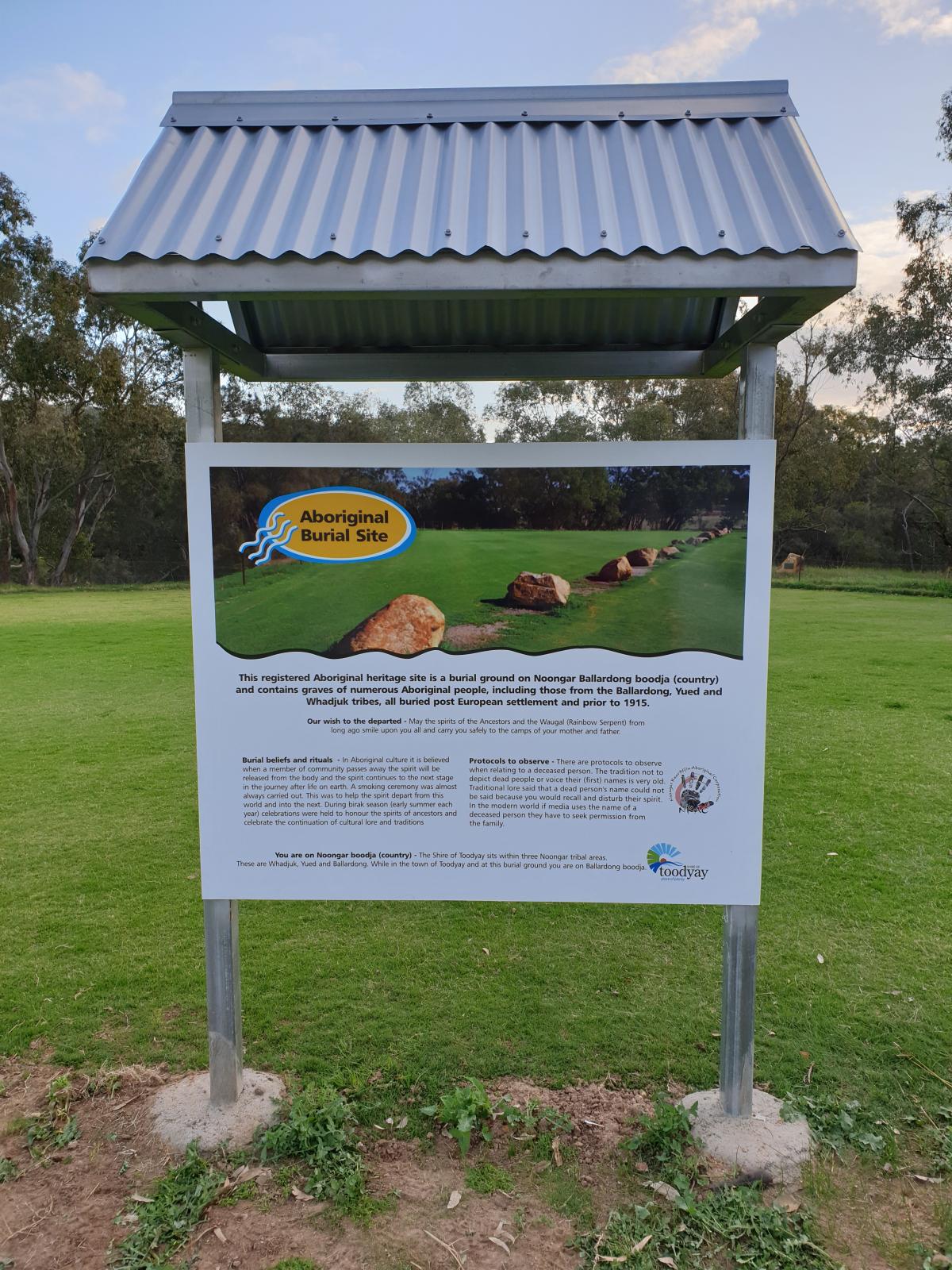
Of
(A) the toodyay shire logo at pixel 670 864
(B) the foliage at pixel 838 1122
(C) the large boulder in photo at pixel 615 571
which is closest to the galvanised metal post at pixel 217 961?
(C) the large boulder in photo at pixel 615 571

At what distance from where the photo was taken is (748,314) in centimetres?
260

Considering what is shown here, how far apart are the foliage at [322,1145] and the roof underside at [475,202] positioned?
8.63 feet

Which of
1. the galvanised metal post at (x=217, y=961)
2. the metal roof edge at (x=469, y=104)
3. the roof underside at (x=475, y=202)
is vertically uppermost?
the metal roof edge at (x=469, y=104)

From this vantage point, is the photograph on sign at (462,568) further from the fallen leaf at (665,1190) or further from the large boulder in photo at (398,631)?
the fallen leaf at (665,1190)

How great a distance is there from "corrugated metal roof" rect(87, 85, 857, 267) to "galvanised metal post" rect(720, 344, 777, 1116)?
462 millimetres

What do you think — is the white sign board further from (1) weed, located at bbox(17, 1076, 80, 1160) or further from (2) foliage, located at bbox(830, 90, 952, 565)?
(2) foliage, located at bbox(830, 90, 952, 565)

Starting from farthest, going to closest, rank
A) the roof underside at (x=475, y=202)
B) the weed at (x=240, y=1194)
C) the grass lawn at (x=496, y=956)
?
the grass lawn at (x=496, y=956) < the weed at (x=240, y=1194) < the roof underside at (x=475, y=202)

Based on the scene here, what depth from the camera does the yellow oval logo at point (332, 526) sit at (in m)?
2.63

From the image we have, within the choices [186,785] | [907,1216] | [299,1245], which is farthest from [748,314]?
[186,785]

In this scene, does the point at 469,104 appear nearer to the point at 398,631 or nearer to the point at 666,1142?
the point at 398,631

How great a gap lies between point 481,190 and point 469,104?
0.52 m

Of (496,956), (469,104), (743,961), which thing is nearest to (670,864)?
(743,961)

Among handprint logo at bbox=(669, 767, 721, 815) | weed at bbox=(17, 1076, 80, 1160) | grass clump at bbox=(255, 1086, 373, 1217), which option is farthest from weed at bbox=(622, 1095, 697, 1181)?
weed at bbox=(17, 1076, 80, 1160)

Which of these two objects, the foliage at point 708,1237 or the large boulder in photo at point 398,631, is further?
the large boulder in photo at point 398,631
